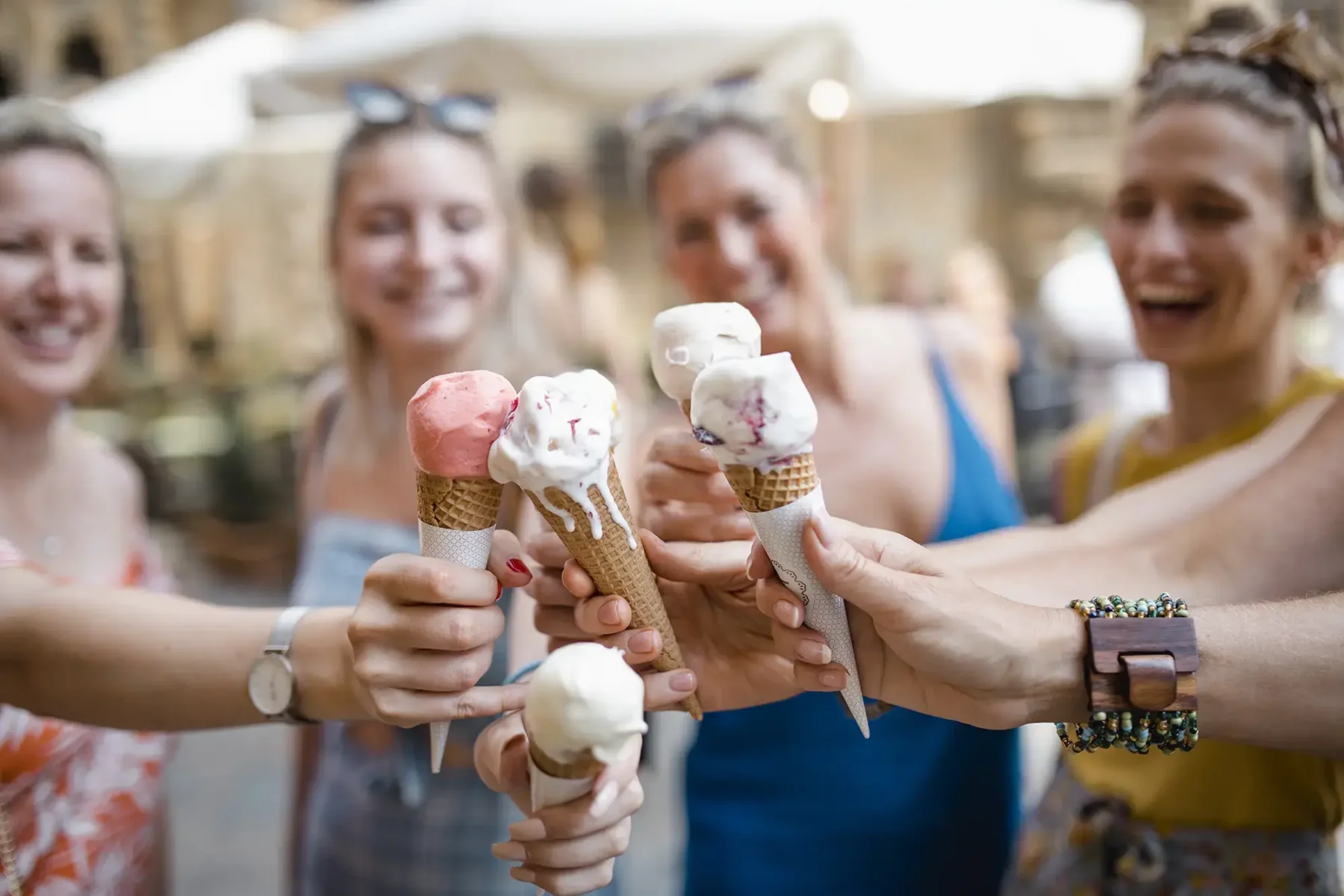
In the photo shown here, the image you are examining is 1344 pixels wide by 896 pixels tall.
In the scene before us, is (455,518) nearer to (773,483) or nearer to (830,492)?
(773,483)

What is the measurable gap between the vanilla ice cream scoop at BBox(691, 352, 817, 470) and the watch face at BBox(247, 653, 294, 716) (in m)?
0.80

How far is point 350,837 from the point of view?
7.14 feet

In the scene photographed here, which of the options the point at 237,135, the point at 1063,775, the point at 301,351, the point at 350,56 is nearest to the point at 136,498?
the point at 1063,775

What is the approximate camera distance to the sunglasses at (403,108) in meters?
2.25

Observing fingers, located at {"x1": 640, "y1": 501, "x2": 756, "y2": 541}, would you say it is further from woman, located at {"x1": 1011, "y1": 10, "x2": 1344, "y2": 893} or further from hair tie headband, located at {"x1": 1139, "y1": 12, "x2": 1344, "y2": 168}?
hair tie headband, located at {"x1": 1139, "y1": 12, "x2": 1344, "y2": 168}

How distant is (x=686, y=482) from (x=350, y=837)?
4.38ft

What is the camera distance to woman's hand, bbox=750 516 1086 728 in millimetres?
1156

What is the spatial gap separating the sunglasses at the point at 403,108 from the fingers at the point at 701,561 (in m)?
1.34

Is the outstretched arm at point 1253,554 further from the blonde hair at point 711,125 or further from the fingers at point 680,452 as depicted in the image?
the blonde hair at point 711,125

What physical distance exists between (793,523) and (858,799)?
3.97 feet

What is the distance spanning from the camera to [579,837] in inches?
44.6

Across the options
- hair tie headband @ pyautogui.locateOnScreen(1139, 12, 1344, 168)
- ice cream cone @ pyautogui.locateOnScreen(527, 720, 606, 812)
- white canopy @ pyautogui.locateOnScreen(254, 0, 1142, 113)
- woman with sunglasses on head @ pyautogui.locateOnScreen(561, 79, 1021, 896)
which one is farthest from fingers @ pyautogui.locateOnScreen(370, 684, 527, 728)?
white canopy @ pyautogui.locateOnScreen(254, 0, 1142, 113)

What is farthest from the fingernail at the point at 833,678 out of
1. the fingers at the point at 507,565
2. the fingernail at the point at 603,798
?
the fingers at the point at 507,565

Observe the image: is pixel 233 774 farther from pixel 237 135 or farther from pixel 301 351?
pixel 301 351
